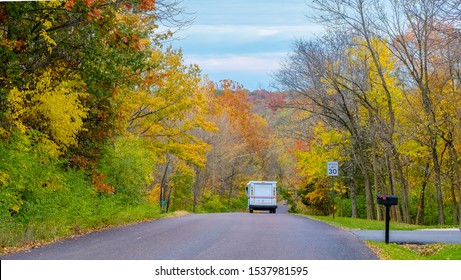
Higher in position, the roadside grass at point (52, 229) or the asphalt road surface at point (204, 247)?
the roadside grass at point (52, 229)

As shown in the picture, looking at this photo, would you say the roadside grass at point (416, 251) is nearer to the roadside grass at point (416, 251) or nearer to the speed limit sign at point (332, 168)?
the roadside grass at point (416, 251)

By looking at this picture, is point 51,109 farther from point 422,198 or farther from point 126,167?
point 422,198

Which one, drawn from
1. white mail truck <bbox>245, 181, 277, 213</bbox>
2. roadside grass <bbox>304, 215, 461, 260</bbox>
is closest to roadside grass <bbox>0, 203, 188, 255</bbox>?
roadside grass <bbox>304, 215, 461, 260</bbox>

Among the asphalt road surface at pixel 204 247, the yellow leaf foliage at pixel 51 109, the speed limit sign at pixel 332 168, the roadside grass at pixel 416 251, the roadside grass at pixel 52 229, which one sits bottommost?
the roadside grass at pixel 416 251

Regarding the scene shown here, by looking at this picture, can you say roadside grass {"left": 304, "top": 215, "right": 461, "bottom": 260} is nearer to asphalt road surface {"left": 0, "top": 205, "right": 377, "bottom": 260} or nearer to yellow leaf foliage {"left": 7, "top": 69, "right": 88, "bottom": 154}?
asphalt road surface {"left": 0, "top": 205, "right": 377, "bottom": 260}

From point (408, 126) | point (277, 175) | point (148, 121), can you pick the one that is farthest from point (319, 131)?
point (277, 175)

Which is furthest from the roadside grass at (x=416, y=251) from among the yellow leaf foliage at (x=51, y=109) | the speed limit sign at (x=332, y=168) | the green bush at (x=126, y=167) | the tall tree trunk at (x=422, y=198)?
the tall tree trunk at (x=422, y=198)

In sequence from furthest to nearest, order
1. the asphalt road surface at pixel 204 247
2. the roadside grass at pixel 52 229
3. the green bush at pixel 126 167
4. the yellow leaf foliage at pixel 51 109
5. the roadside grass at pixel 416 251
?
the green bush at pixel 126 167, the yellow leaf foliage at pixel 51 109, the roadside grass at pixel 52 229, the roadside grass at pixel 416 251, the asphalt road surface at pixel 204 247

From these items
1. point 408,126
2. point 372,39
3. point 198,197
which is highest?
point 372,39

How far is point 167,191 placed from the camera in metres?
58.7

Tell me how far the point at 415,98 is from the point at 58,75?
22.5m

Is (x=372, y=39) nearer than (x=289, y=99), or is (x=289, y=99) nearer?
(x=372, y=39)
